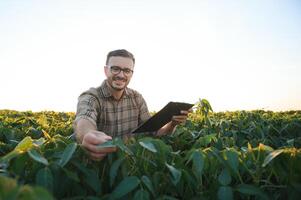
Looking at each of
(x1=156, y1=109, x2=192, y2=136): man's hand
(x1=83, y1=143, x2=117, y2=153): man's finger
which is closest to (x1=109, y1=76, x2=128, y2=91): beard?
(x1=156, y1=109, x2=192, y2=136): man's hand

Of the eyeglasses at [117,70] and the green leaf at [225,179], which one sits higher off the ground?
the eyeglasses at [117,70]

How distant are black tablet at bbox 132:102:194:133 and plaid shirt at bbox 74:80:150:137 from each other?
48 centimetres

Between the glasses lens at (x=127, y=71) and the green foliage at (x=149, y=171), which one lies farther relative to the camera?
the glasses lens at (x=127, y=71)

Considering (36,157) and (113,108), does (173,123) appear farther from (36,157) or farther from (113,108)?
(36,157)

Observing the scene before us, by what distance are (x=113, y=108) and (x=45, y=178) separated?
2.36m

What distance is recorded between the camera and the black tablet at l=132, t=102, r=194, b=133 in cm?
274

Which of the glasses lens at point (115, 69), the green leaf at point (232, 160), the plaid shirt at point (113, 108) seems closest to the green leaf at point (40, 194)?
the green leaf at point (232, 160)

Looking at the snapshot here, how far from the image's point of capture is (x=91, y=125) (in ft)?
8.80

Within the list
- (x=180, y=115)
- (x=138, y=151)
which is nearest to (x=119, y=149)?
(x=138, y=151)

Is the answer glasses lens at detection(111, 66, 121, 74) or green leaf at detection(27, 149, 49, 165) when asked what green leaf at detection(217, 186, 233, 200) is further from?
glasses lens at detection(111, 66, 121, 74)

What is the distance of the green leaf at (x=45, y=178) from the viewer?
1.21 m

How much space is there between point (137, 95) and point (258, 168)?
256cm

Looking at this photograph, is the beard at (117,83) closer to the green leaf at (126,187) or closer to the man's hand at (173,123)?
the man's hand at (173,123)

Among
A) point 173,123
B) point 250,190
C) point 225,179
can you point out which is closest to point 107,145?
point 225,179
